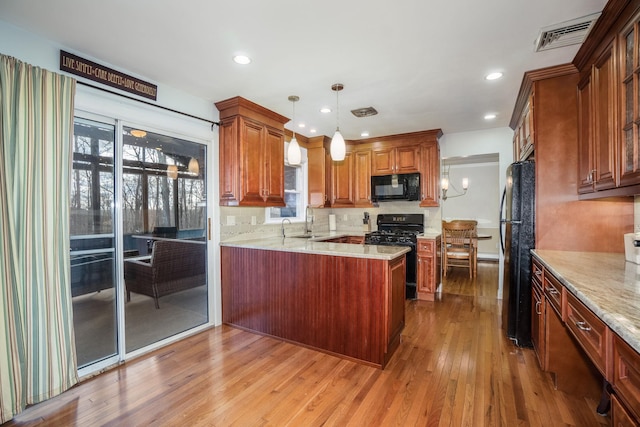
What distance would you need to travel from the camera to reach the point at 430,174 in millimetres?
4332

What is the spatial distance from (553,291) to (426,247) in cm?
219

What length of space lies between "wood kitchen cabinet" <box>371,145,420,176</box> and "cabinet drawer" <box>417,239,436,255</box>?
43.7 inches

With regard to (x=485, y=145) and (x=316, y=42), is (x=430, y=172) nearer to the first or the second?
(x=485, y=145)

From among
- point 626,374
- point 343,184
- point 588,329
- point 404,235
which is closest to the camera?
point 626,374

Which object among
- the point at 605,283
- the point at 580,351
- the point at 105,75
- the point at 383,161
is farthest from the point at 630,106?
the point at 105,75

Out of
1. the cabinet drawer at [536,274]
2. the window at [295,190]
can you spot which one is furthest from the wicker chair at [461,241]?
the cabinet drawer at [536,274]

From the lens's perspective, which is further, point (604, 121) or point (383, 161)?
point (383, 161)

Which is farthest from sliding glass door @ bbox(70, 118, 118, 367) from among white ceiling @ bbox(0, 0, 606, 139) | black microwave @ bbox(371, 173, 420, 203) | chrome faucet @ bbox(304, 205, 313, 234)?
black microwave @ bbox(371, 173, 420, 203)

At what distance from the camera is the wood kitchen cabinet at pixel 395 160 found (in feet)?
14.5

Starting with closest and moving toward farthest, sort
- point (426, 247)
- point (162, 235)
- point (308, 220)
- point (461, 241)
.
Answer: point (162, 235), point (426, 247), point (308, 220), point (461, 241)

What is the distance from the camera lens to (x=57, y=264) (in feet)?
6.37

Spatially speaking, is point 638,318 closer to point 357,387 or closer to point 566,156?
point 357,387

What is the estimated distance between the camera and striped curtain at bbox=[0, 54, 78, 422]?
173cm

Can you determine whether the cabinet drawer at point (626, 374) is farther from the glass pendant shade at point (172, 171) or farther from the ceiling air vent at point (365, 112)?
the glass pendant shade at point (172, 171)
